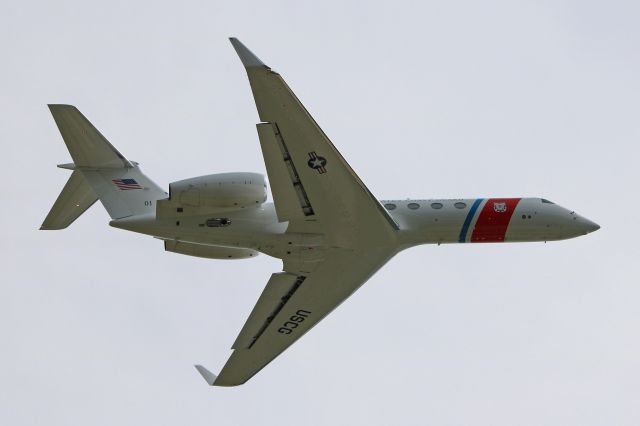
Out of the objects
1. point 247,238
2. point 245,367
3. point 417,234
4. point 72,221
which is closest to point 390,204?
point 417,234

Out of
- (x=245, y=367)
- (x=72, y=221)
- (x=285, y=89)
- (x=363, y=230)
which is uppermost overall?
(x=285, y=89)

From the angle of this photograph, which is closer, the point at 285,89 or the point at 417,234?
the point at 285,89

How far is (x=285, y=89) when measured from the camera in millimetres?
28828

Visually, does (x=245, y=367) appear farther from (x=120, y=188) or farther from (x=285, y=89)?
(x=285, y=89)

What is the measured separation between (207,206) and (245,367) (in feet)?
22.5

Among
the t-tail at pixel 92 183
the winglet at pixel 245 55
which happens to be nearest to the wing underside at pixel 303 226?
the winglet at pixel 245 55

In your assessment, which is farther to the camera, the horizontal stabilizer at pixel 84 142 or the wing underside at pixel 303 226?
the horizontal stabilizer at pixel 84 142

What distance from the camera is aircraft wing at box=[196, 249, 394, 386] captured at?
112 ft

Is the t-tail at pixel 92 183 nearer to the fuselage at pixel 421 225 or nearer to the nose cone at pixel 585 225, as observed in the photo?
the fuselage at pixel 421 225

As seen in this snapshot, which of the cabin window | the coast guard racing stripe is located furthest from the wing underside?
the coast guard racing stripe

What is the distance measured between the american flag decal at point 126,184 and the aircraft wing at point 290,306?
5.63 m

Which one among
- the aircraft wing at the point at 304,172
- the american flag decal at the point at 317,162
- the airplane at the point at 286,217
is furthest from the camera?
the airplane at the point at 286,217

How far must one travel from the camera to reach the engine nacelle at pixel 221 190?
31922 millimetres

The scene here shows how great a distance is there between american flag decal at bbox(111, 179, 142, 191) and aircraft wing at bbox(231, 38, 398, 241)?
5985 millimetres
